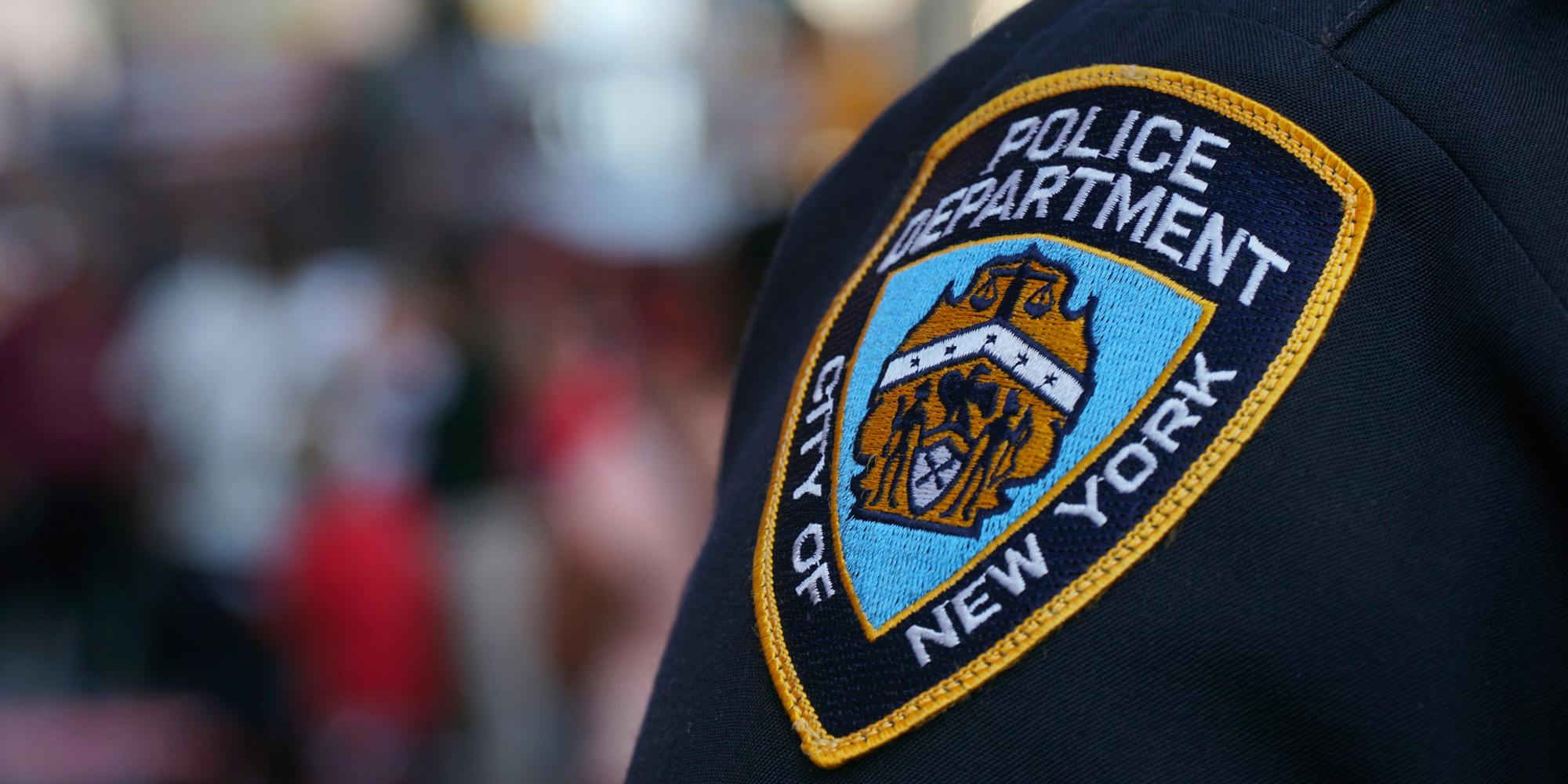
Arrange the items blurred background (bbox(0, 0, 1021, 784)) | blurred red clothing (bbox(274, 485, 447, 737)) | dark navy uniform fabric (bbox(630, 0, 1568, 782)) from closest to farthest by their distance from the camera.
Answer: dark navy uniform fabric (bbox(630, 0, 1568, 782)) < blurred background (bbox(0, 0, 1021, 784)) < blurred red clothing (bbox(274, 485, 447, 737))

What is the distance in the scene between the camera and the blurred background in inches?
127

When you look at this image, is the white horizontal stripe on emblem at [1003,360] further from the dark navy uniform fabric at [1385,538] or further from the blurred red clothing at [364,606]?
the blurred red clothing at [364,606]

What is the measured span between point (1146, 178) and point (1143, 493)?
132mm

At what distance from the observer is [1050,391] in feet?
1.73

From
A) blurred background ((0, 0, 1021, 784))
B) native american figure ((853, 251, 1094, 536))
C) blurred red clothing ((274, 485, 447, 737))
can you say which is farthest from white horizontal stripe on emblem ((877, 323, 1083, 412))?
blurred red clothing ((274, 485, 447, 737))

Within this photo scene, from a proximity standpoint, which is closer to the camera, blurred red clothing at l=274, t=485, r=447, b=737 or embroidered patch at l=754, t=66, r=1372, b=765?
embroidered patch at l=754, t=66, r=1372, b=765

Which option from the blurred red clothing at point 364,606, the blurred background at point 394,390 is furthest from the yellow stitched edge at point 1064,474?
the blurred red clothing at point 364,606

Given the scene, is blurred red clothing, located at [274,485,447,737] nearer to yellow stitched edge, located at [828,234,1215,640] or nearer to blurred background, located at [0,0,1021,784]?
blurred background, located at [0,0,1021,784]

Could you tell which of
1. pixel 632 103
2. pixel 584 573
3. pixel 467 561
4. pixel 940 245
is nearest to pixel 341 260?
pixel 632 103

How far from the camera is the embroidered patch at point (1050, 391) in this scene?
508mm

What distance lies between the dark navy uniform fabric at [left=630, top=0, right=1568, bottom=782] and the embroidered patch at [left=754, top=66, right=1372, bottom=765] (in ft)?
0.04

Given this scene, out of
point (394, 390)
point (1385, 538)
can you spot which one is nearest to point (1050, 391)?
point (1385, 538)

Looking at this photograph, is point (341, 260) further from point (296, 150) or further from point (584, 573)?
point (584, 573)

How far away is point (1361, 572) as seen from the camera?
49 centimetres
